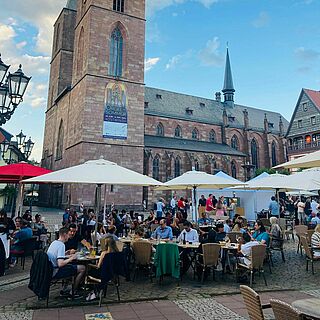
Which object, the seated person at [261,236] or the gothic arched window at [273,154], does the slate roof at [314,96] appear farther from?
the seated person at [261,236]

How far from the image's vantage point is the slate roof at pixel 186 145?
36.0 m

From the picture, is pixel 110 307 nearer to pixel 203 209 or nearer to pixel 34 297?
pixel 34 297

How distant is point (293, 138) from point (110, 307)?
4325 cm

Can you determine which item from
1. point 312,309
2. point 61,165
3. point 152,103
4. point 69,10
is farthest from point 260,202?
point 69,10

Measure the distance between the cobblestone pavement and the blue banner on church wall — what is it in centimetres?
1945

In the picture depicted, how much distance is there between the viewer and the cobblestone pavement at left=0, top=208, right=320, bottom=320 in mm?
5199

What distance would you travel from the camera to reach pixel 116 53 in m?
28.2

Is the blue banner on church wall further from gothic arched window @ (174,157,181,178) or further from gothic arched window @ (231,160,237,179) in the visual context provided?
gothic arched window @ (231,160,237,179)

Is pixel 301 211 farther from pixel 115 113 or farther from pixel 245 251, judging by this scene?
pixel 115 113

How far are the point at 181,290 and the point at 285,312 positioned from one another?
4.04 meters

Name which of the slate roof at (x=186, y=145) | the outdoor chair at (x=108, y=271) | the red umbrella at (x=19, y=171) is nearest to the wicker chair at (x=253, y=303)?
the outdoor chair at (x=108, y=271)

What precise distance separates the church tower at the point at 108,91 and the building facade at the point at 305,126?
25.0 m

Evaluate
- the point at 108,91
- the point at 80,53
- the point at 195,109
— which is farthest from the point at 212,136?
the point at 80,53

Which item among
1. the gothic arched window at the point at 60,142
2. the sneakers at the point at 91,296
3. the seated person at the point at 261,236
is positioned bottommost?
the sneakers at the point at 91,296
